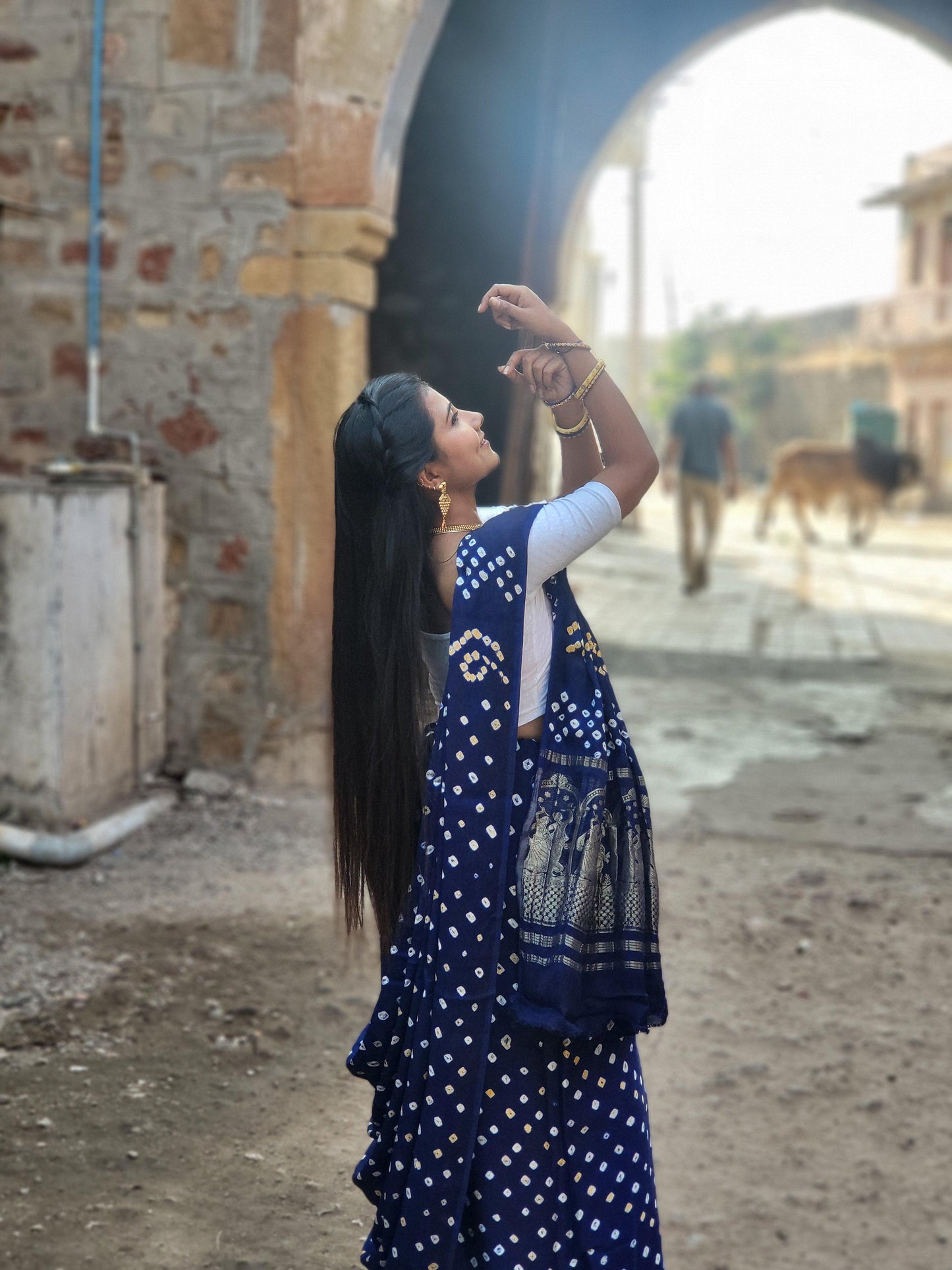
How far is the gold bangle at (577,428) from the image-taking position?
1932 mm

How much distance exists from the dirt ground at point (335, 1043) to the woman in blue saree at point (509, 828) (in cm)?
62

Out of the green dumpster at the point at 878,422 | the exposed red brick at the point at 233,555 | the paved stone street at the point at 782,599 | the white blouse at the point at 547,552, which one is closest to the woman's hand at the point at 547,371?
the white blouse at the point at 547,552

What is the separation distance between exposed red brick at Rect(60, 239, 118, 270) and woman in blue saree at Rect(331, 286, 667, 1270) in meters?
3.21

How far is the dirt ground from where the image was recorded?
8.11ft

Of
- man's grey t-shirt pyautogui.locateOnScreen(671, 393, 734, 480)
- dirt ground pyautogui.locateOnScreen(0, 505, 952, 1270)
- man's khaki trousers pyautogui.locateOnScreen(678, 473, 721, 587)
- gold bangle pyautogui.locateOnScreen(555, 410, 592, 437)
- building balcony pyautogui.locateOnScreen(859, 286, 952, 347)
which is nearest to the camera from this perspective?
gold bangle pyautogui.locateOnScreen(555, 410, 592, 437)

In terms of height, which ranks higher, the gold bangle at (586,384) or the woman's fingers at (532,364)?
the woman's fingers at (532,364)

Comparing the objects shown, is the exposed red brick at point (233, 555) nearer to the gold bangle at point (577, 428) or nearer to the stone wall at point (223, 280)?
the stone wall at point (223, 280)

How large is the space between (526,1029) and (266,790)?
10.2 ft

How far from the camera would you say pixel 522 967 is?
186 centimetres

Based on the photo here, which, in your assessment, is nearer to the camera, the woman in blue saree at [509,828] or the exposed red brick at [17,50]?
the woman in blue saree at [509,828]

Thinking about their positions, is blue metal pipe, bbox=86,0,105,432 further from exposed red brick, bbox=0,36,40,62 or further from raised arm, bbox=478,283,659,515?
raised arm, bbox=478,283,659,515

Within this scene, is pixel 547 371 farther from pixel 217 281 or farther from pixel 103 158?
pixel 103 158

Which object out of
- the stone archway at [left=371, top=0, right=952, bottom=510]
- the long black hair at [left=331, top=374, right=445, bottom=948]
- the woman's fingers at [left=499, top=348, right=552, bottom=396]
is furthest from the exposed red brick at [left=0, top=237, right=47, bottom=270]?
the woman's fingers at [left=499, top=348, right=552, bottom=396]

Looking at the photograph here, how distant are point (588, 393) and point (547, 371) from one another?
0.22 feet
